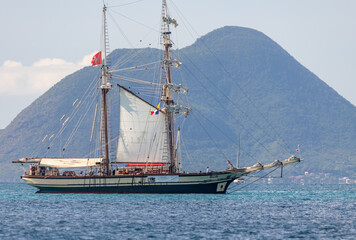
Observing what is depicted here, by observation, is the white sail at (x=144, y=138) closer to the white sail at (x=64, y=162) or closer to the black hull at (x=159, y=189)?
the black hull at (x=159, y=189)

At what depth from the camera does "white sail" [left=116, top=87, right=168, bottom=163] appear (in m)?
95.6

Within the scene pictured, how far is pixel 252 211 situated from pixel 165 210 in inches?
344

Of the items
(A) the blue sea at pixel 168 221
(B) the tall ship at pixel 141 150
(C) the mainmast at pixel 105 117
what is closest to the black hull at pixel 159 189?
(B) the tall ship at pixel 141 150

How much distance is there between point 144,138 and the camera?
95.6 m

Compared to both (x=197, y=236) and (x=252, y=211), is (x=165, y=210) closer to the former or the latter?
(x=252, y=211)

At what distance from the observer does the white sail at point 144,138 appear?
95.6m

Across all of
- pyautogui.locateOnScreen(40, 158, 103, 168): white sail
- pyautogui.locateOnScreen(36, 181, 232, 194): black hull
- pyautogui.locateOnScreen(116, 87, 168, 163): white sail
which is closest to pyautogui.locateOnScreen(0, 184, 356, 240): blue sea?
pyautogui.locateOnScreen(36, 181, 232, 194): black hull

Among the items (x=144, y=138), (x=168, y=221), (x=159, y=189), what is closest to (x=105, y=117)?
(x=144, y=138)

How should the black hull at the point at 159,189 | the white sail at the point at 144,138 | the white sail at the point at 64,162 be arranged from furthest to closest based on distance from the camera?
the white sail at the point at 64,162
the white sail at the point at 144,138
the black hull at the point at 159,189

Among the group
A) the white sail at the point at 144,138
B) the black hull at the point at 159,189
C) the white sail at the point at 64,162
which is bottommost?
the black hull at the point at 159,189

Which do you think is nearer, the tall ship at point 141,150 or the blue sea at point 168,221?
the blue sea at point 168,221

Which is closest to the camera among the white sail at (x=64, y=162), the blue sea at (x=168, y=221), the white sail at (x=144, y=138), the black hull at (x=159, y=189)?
the blue sea at (x=168, y=221)

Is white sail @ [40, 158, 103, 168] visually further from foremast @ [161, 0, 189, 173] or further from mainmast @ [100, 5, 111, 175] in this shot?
foremast @ [161, 0, 189, 173]

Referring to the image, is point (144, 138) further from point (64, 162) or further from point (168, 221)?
point (168, 221)
